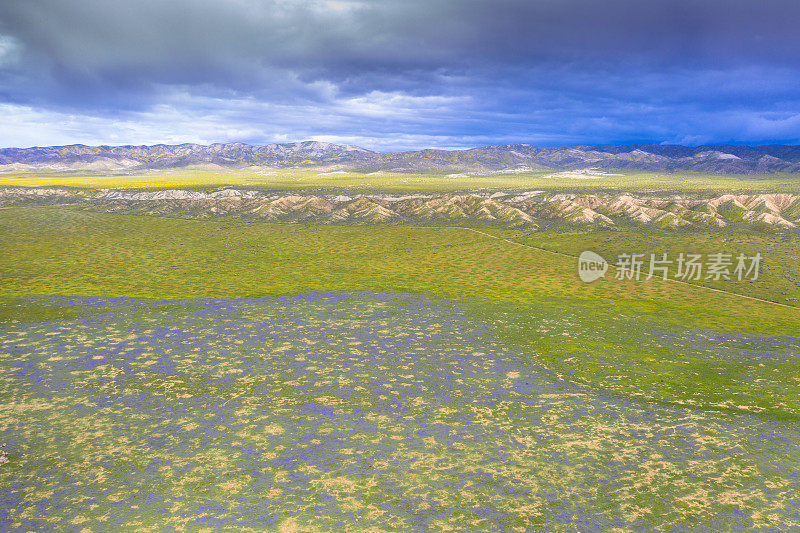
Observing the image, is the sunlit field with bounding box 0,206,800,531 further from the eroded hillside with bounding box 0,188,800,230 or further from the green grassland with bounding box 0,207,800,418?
the eroded hillside with bounding box 0,188,800,230

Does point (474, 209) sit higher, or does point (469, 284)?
point (474, 209)

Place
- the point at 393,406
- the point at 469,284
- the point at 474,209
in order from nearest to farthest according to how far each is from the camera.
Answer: the point at 393,406
the point at 469,284
the point at 474,209

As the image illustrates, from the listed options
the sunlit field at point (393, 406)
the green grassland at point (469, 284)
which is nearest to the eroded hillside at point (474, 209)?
the green grassland at point (469, 284)

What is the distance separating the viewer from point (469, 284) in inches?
3110

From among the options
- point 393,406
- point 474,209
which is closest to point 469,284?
point 393,406

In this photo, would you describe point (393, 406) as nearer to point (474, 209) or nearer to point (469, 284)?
point (469, 284)

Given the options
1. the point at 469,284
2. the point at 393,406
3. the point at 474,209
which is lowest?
the point at 393,406

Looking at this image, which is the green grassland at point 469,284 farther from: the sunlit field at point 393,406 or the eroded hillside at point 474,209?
the eroded hillside at point 474,209

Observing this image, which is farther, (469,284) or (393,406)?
(469,284)

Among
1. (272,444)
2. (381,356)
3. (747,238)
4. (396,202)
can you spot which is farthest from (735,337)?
(396,202)

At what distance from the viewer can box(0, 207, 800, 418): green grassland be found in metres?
42.6

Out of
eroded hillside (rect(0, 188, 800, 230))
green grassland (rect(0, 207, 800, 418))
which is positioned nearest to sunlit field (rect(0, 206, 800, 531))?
green grassland (rect(0, 207, 800, 418))

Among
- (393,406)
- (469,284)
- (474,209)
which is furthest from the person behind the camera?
(474,209)

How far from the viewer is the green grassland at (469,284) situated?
42625mm
